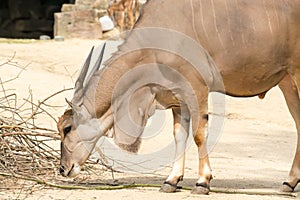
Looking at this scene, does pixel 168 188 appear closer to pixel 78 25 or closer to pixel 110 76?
pixel 110 76

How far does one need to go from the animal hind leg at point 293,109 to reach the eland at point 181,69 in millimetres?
255

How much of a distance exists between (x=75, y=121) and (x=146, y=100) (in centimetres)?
50

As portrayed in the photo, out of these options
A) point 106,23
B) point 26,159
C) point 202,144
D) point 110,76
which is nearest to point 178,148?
point 202,144

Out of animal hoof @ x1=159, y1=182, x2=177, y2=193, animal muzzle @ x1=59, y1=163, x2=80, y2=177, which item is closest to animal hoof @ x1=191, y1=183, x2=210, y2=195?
animal hoof @ x1=159, y1=182, x2=177, y2=193

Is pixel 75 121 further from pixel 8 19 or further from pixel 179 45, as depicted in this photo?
pixel 8 19

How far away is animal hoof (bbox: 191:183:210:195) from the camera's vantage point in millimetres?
6309

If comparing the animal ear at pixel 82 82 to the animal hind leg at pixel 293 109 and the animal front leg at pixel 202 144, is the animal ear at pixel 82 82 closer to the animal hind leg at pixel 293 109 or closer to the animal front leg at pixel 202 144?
the animal front leg at pixel 202 144

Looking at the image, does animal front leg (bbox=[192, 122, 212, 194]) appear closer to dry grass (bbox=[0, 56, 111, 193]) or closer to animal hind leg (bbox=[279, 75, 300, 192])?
animal hind leg (bbox=[279, 75, 300, 192])

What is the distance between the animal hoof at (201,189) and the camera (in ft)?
20.7

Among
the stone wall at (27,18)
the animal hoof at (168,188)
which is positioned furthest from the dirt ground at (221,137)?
the stone wall at (27,18)

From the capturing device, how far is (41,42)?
14570mm

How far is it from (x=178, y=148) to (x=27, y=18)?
49.5 feet

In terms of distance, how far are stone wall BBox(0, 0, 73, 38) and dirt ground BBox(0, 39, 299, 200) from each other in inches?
235

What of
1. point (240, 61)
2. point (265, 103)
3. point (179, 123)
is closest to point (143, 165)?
point (179, 123)
